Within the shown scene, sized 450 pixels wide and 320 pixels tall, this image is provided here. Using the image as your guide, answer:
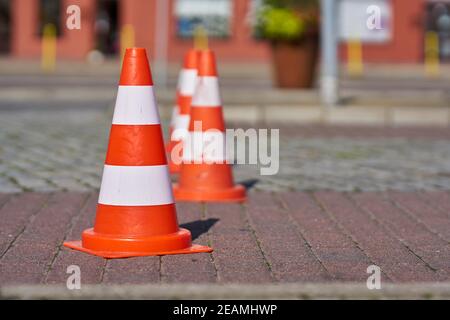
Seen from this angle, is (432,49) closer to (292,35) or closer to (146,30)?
(146,30)

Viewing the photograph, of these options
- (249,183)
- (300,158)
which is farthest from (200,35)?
(249,183)

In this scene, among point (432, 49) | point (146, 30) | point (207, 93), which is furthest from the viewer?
point (432, 49)

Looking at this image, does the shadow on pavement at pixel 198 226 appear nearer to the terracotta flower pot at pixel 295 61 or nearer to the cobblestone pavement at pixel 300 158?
the cobblestone pavement at pixel 300 158

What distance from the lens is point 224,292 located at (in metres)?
4.58

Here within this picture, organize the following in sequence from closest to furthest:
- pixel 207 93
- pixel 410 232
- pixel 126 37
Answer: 1. pixel 410 232
2. pixel 207 93
3. pixel 126 37

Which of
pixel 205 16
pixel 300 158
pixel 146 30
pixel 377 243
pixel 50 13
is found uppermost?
pixel 50 13

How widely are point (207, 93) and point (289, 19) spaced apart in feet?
29.0

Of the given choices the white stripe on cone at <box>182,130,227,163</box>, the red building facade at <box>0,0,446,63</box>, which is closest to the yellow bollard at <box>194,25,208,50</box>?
the red building facade at <box>0,0,446,63</box>

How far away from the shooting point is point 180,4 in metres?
36.5

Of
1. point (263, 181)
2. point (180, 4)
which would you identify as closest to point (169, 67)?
point (180, 4)

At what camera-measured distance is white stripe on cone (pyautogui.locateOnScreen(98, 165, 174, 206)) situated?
5.64m

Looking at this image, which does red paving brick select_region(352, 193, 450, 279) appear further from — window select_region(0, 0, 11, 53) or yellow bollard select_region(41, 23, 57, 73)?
window select_region(0, 0, 11, 53)

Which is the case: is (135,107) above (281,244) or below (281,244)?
above

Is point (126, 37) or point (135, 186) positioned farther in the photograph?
point (126, 37)
